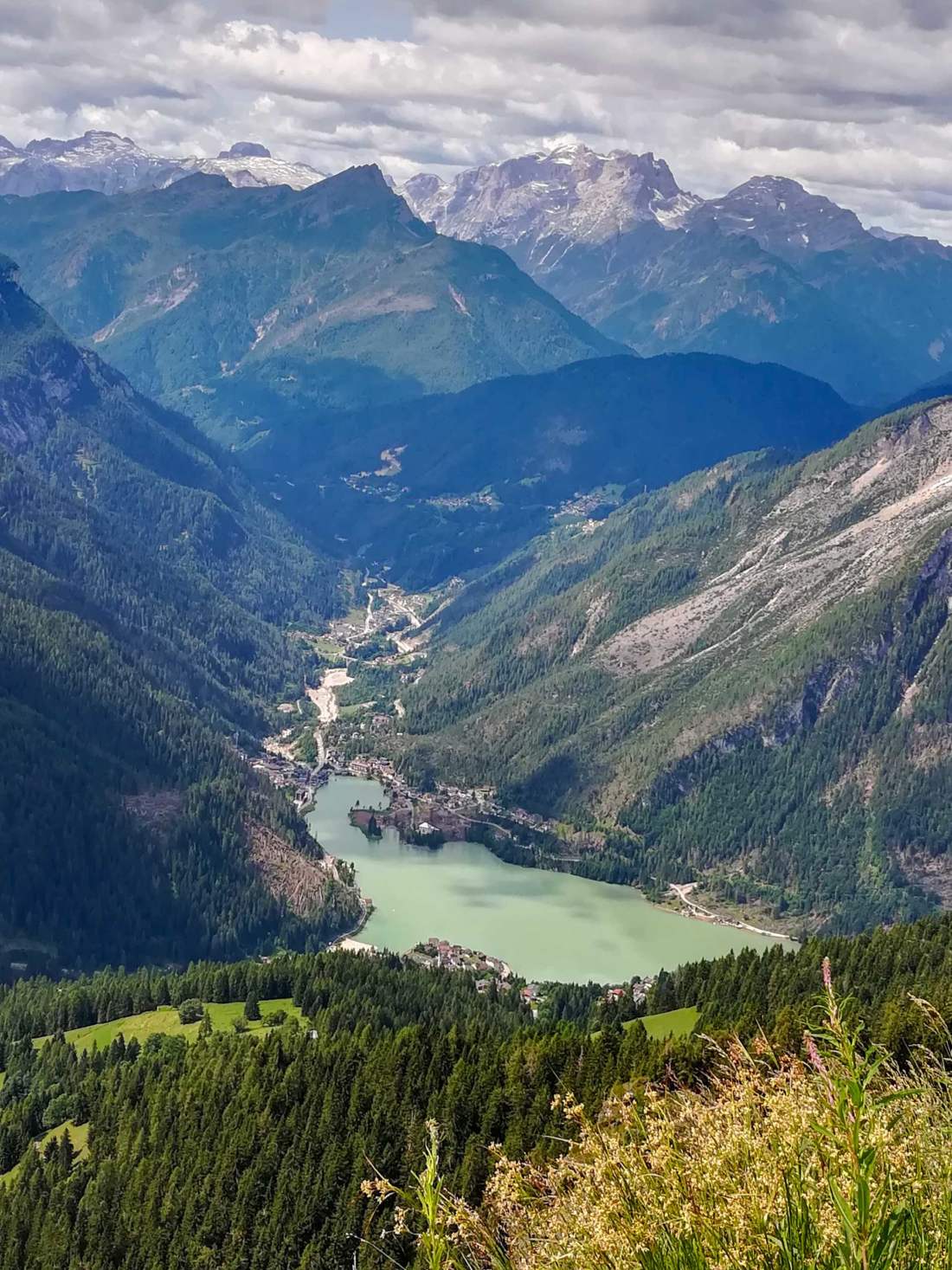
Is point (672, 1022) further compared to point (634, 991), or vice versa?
point (634, 991)

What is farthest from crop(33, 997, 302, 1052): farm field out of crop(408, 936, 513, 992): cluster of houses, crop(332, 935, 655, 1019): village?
crop(408, 936, 513, 992): cluster of houses

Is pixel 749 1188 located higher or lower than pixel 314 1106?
higher

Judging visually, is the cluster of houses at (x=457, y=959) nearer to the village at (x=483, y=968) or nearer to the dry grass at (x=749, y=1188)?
the village at (x=483, y=968)

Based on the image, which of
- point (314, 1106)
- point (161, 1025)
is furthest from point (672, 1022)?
point (161, 1025)

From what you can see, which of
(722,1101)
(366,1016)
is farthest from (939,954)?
(722,1101)

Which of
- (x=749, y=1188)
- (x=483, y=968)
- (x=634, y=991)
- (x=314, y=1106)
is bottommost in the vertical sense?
(x=483, y=968)

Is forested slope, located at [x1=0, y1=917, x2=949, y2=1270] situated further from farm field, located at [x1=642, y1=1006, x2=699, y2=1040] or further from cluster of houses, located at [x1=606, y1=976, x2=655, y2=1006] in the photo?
cluster of houses, located at [x1=606, y1=976, x2=655, y2=1006]

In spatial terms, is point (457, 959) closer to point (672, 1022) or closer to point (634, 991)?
point (634, 991)

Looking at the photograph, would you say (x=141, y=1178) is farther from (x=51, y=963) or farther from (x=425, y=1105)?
(x=51, y=963)

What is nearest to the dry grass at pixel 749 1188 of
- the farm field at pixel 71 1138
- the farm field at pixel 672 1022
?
the farm field at pixel 71 1138

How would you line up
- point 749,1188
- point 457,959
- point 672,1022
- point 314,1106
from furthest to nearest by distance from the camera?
point 457,959 → point 672,1022 → point 314,1106 → point 749,1188

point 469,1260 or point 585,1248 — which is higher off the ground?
point 585,1248
